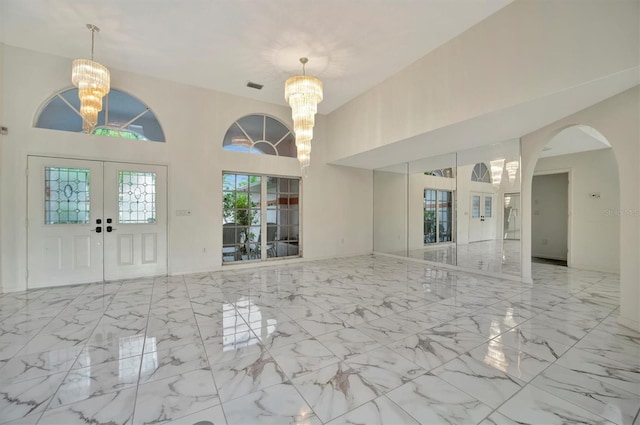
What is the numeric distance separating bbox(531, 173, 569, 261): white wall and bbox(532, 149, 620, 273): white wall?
102 cm

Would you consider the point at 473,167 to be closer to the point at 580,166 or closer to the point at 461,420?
the point at 580,166

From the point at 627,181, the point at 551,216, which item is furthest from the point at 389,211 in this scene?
the point at 627,181

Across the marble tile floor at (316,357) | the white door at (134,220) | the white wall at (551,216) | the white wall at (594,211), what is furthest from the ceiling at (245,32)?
the white wall at (551,216)

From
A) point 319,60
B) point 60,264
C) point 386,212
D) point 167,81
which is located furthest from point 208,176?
point 386,212

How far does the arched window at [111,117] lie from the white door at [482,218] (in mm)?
6857

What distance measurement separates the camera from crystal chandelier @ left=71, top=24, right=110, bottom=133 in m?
3.51

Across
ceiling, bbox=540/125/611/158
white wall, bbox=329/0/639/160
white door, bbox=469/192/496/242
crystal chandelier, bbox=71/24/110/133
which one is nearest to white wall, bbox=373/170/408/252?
white door, bbox=469/192/496/242

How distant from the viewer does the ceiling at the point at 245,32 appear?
3254 millimetres

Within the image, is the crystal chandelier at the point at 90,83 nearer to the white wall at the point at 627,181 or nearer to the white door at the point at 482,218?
the white wall at the point at 627,181

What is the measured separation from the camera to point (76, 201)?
175 inches

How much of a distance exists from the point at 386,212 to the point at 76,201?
703 cm

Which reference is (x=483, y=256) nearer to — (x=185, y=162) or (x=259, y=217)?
(x=259, y=217)

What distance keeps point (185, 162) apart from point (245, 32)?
2.75 m

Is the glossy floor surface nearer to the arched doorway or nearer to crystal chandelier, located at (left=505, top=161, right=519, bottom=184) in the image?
crystal chandelier, located at (left=505, top=161, right=519, bottom=184)
